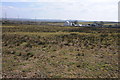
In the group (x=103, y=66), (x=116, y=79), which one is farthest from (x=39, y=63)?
(x=116, y=79)

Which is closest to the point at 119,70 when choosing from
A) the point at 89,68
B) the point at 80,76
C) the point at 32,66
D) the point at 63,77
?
the point at 89,68

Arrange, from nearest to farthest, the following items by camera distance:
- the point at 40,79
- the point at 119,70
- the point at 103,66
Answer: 1. the point at 40,79
2. the point at 119,70
3. the point at 103,66

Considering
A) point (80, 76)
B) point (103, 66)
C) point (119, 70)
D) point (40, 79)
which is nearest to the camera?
point (40, 79)

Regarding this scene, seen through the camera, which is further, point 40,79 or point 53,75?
point 53,75

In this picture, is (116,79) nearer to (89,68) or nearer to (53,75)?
(89,68)

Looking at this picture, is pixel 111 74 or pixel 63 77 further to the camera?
pixel 111 74

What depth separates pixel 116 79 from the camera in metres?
5.55

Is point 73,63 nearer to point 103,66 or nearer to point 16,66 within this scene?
point 103,66

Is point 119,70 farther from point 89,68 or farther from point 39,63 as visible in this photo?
point 39,63

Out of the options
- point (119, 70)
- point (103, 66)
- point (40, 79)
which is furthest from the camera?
point (103, 66)

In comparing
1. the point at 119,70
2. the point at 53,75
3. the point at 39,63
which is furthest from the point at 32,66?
the point at 119,70

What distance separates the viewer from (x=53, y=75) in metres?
5.82

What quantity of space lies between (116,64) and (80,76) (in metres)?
2.88

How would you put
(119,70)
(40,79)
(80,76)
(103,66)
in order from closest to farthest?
1. (40,79)
2. (80,76)
3. (119,70)
4. (103,66)
